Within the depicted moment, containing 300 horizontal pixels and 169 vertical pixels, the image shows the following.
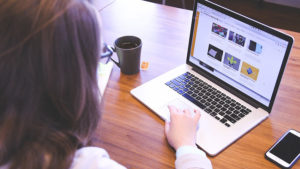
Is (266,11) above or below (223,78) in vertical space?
below

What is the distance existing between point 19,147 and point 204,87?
0.65m

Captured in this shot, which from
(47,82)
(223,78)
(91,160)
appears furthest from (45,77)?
(223,78)

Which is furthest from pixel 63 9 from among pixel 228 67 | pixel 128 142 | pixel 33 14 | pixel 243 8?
pixel 243 8

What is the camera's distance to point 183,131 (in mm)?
895

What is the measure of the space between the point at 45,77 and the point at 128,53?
1.82 feet

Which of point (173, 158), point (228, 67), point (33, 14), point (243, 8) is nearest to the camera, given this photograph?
point (33, 14)

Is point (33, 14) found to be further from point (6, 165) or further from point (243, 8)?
point (243, 8)

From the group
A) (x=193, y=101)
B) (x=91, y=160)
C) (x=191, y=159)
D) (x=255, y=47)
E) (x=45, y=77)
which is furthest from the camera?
(x=193, y=101)

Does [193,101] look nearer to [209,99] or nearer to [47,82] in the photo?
[209,99]

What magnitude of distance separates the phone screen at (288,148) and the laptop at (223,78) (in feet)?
0.31

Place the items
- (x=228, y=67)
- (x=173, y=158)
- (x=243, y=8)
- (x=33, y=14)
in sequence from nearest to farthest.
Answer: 1. (x=33, y=14)
2. (x=173, y=158)
3. (x=228, y=67)
4. (x=243, y=8)

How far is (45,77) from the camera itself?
0.58m

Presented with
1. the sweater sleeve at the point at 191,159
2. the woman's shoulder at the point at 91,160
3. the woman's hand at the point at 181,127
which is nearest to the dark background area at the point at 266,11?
the woman's hand at the point at 181,127

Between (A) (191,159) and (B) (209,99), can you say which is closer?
(A) (191,159)
